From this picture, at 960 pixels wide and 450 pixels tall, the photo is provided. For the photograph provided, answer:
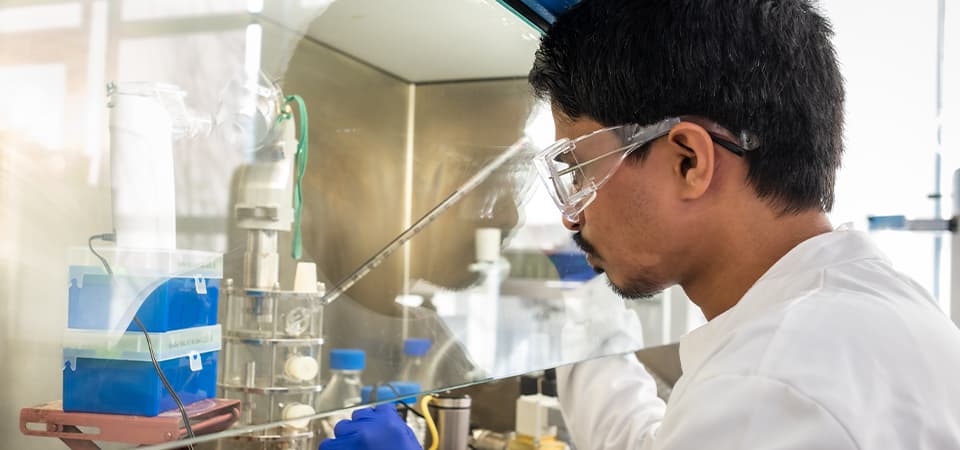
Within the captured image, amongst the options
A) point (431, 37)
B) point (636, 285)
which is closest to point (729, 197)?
point (636, 285)

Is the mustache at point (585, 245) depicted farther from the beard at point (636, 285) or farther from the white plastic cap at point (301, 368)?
the white plastic cap at point (301, 368)

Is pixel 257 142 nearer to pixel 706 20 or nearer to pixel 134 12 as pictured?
pixel 134 12

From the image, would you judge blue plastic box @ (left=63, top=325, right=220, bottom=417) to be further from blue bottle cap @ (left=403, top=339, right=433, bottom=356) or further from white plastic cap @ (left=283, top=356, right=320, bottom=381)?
blue bottle cap @ (left=403, top=339, right=433, bottom=356)

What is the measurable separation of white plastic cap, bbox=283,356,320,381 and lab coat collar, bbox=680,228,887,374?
484 millimetres

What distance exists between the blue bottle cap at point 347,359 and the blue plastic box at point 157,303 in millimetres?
250

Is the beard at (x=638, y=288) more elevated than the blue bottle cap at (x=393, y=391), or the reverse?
the beard at (x=638, y=288)

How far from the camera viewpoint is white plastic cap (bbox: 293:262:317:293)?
1057 mm

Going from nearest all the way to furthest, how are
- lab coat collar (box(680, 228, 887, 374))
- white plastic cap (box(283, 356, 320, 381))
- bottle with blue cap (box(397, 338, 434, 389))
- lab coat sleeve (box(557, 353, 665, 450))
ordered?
1. lab coat collar (box(680, 228, 887, 374))
2. white plastic cap (box(283, 356, 320, 381))
3. bottle with blue cap (box(397, 338, 434, 389))
4. lab coat sleeve (box(557, 353, 665, 450))

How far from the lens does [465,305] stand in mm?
1398

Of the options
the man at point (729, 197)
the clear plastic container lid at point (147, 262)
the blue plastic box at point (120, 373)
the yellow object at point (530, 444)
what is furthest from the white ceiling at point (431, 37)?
the yellow object at point (530, 444)

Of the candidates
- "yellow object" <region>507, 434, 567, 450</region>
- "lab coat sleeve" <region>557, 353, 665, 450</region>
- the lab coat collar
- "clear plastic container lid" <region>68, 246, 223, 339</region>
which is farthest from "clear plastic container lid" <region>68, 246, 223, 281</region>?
"yellow object" <region>507, 434, 567, 450</region>

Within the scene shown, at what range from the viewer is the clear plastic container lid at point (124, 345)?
0.75 metres

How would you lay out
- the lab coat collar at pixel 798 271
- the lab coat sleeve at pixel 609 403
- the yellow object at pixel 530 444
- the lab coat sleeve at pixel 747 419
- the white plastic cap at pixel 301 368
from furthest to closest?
the yellow object at pixel 530 444 → the lab coat sleeve at pixel 609 403 → the white plastic cap at pixel 301 368 → the lab coat collar at pixel 798 271 → the lab coat sleeve at pixel 747 419

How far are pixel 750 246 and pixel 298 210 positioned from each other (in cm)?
58
